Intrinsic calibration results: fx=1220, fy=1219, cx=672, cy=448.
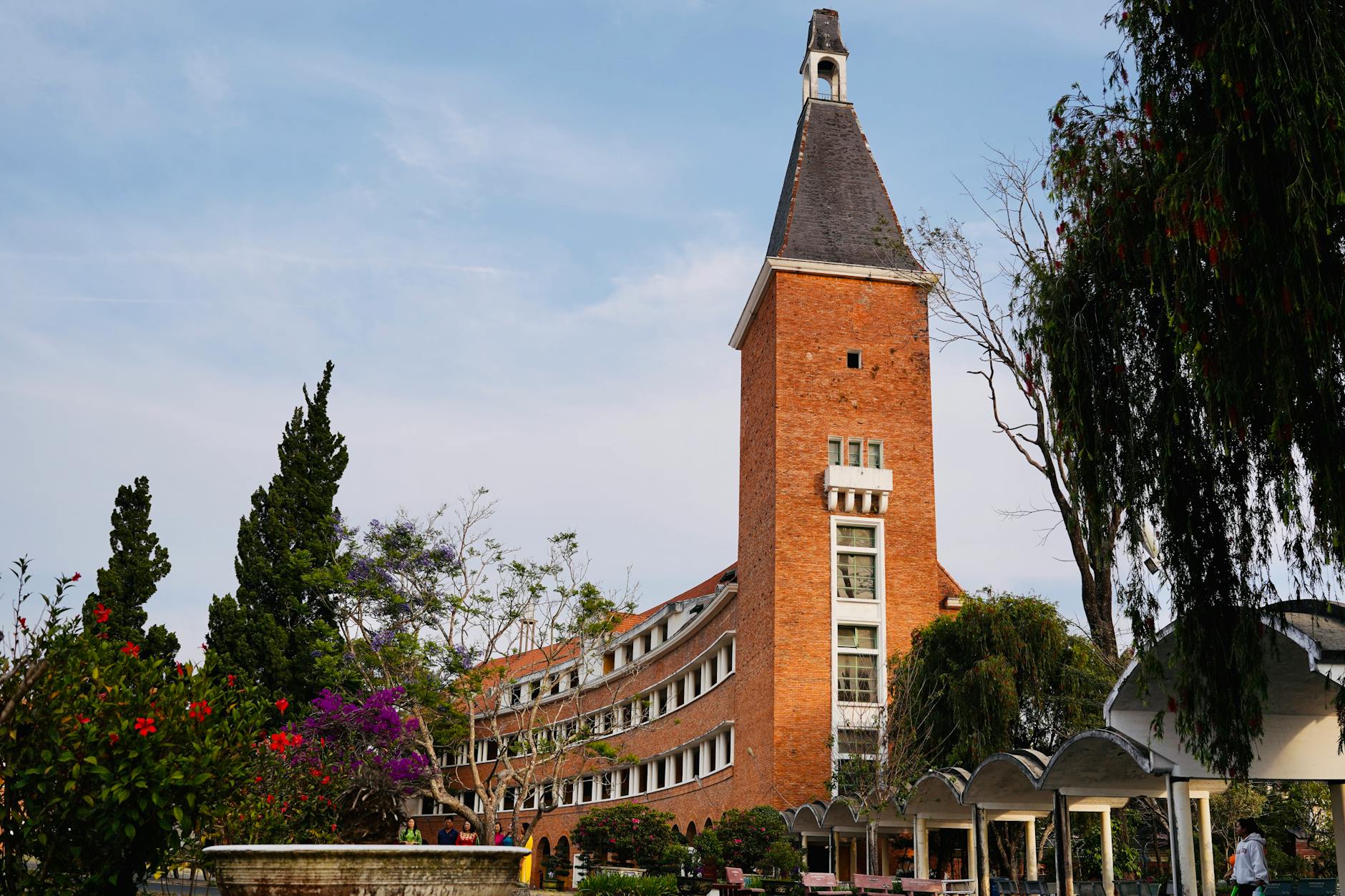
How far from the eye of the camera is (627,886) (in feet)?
74.6

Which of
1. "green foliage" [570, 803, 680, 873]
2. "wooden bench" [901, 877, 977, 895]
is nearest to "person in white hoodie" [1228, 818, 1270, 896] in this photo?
"wooden bench" [901, 877, 977, 895]

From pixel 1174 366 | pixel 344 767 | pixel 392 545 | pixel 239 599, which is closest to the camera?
pixel 1174 366

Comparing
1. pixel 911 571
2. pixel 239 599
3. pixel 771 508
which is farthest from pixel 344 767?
pixel 911 571

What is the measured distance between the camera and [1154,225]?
32.4 ft

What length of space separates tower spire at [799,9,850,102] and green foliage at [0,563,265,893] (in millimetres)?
36235

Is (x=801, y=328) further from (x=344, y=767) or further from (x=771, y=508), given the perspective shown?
(x=344, y=767)

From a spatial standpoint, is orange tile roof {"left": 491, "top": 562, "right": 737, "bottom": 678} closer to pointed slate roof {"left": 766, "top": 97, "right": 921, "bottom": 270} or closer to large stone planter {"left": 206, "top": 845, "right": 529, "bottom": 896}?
pointed slate roof {"left": 766, "top": 97, "right": 921, "bottom": 270}

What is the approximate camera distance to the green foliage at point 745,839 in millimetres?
28500

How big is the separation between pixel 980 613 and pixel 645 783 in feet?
72.5

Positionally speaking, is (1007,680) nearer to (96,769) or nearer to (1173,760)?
(1173,760)

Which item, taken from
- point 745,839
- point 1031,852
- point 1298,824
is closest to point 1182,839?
point 1031,852

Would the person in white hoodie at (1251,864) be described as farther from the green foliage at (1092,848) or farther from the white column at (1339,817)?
the green foliage at (1092,848)

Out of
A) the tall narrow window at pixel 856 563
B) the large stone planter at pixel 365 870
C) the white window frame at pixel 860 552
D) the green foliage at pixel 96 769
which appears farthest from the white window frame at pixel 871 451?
the large stone planter at pixel 365 870

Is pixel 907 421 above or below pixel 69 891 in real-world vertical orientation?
above
